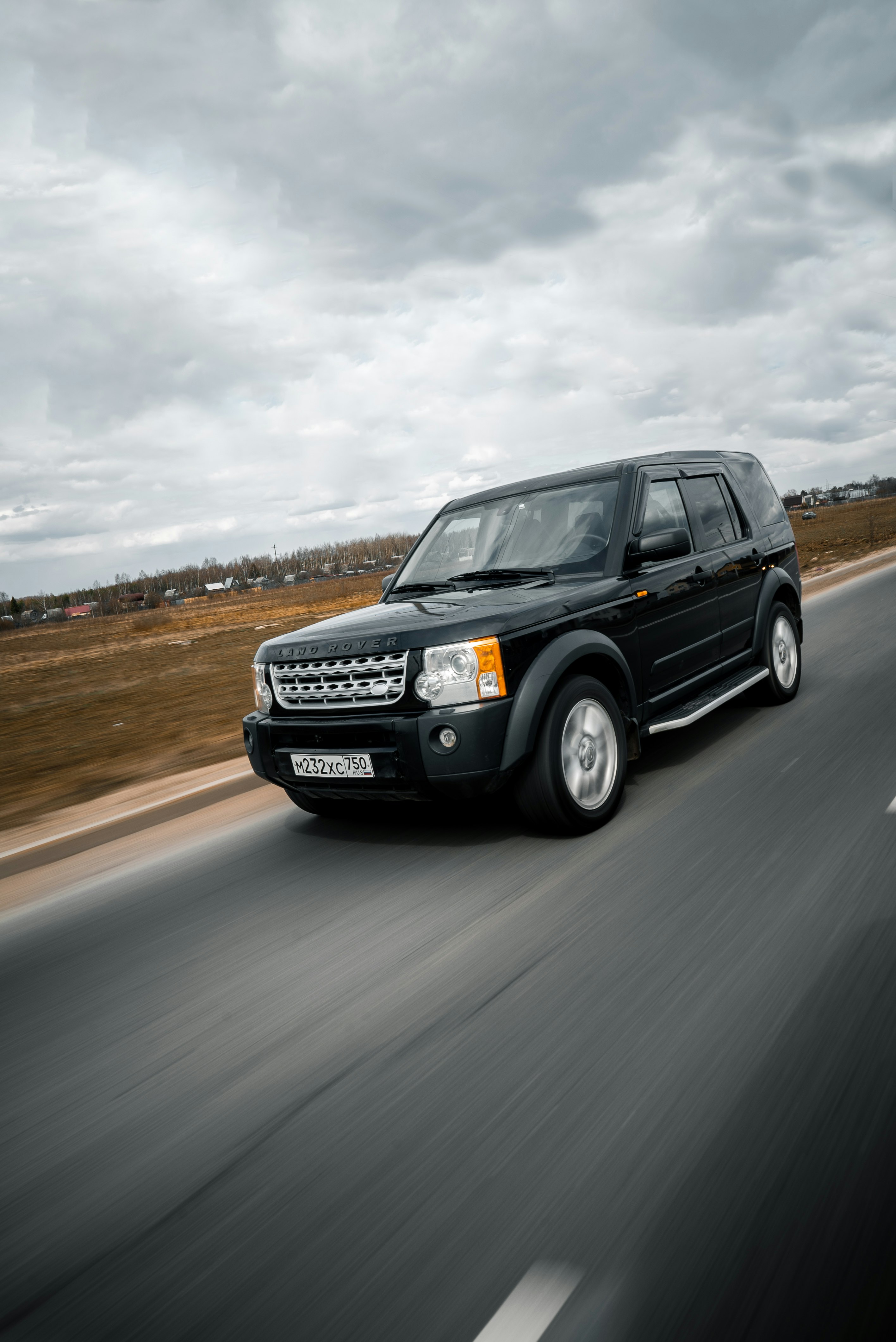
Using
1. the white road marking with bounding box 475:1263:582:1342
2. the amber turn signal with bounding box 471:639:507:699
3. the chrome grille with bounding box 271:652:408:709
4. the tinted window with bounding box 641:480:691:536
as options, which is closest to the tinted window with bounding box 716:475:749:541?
the tinted window with bounding box 641:480:691:536

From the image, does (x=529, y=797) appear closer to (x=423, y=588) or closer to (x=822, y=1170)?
(x=423, y=588)

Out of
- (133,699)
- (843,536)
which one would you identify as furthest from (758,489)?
(843,536)

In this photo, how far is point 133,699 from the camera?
54.9ft

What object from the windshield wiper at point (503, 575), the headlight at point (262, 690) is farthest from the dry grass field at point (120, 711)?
the windshield wiper at point (503, 575)

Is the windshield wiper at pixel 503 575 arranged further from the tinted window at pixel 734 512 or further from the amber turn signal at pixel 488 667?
the tinted window at pixel 734 512

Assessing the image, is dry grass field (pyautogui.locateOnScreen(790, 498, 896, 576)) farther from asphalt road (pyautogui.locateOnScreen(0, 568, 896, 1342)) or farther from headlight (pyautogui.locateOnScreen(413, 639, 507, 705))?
asphalt road (pyautogui.locateOnScreen(0, 568, 896, 1342))

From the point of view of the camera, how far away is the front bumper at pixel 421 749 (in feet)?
14.6

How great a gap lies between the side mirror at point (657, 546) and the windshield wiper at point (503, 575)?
1.72 ft

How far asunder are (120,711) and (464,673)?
1200 centimetres

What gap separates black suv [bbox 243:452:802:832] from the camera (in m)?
4.52

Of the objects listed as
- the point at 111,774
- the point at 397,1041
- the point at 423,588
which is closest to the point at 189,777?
the point at 111,774

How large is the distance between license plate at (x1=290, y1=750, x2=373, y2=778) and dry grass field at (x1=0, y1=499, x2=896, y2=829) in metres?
3.85

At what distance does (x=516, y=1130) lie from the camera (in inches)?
96.7

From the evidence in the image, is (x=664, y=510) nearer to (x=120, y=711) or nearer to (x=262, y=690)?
(x=262, y=690)
